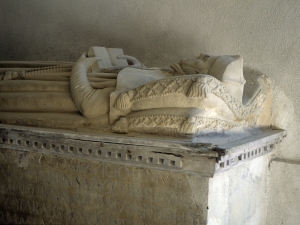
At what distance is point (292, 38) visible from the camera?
355 cm

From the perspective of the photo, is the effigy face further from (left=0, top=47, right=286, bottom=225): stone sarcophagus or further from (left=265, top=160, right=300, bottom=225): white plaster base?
(left=265, top=160, right=300, bottom=225): white plaster base

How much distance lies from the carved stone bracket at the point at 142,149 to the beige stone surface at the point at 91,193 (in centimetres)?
6

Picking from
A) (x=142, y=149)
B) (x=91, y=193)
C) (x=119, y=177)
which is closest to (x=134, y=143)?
(x=142, y=149)

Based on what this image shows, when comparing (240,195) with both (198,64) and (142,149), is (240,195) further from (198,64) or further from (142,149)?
(198,64)

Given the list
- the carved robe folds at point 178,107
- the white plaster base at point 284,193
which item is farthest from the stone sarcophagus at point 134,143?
the white plaster base at point 284,193

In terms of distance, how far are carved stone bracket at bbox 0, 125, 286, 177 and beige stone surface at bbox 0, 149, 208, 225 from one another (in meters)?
0.06

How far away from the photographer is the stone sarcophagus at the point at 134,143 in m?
2.46

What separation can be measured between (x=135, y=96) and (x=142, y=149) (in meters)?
0.41

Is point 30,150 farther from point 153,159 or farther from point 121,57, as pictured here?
point 121,57

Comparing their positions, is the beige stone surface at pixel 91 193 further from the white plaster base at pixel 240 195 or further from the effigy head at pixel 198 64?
the effigy head at pixel 198 64

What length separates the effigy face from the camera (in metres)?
2.58

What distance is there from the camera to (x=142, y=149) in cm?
250

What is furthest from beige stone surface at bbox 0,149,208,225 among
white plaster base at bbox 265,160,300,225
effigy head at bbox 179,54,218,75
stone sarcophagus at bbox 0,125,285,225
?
white plaster base at bbox 265,160,300,225

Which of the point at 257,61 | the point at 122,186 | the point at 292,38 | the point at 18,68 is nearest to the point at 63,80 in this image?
the point at 18,68
